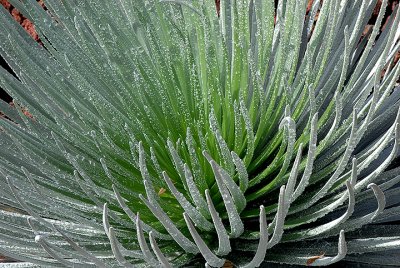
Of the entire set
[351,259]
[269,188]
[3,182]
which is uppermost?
[3,182]

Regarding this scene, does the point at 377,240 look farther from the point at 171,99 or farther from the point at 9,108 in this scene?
the point at 9,108

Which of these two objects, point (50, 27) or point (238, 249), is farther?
point (50, 27)

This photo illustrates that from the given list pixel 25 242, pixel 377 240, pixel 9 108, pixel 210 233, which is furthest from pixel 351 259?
pixel 9 108

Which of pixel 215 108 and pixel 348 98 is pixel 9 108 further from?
pixel 348 98

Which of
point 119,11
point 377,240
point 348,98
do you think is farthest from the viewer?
point 119,11

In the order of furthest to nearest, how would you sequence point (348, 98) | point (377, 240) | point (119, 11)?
point (119, 11) < point (348, 98) < point (377, 240)

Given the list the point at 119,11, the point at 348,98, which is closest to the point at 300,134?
the point at 348,98

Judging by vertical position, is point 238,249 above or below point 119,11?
below
